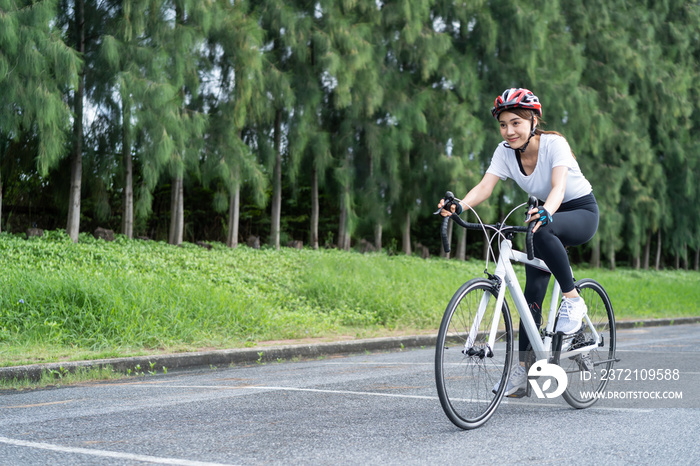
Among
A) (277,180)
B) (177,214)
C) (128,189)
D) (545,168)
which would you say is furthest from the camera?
(277,180)

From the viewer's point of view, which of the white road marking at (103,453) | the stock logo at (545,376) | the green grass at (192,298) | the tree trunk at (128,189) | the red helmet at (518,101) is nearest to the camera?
the white road marking at (103,453)

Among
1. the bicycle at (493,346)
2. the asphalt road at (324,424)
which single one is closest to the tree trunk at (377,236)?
the asphalt road at (324,424)

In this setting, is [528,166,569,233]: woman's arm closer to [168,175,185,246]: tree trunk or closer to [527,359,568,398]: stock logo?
[527,359,568,398]: stock logo

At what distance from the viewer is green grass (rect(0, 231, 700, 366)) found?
8.89 meters

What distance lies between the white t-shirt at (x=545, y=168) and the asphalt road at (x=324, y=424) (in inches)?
61.7

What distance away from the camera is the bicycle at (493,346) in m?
4.34

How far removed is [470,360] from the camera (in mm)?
4469

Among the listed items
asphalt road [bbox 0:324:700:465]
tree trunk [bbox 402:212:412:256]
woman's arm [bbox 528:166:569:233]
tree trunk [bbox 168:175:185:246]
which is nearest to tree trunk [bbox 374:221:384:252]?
tree trunk [bbox 402:212:412:256]

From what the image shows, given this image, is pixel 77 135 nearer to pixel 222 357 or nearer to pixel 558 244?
pixel 222 357

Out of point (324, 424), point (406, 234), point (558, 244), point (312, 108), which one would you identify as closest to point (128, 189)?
point (312, 108)

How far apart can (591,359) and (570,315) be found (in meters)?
0.53

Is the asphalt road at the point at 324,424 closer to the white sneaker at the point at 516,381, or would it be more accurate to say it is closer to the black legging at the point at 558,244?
the white sneaker at the point at 516,381

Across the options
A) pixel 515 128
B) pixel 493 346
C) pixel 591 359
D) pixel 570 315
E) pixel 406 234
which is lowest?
pixel 591 359

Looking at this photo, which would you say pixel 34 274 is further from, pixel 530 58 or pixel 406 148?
pixel 530 58
